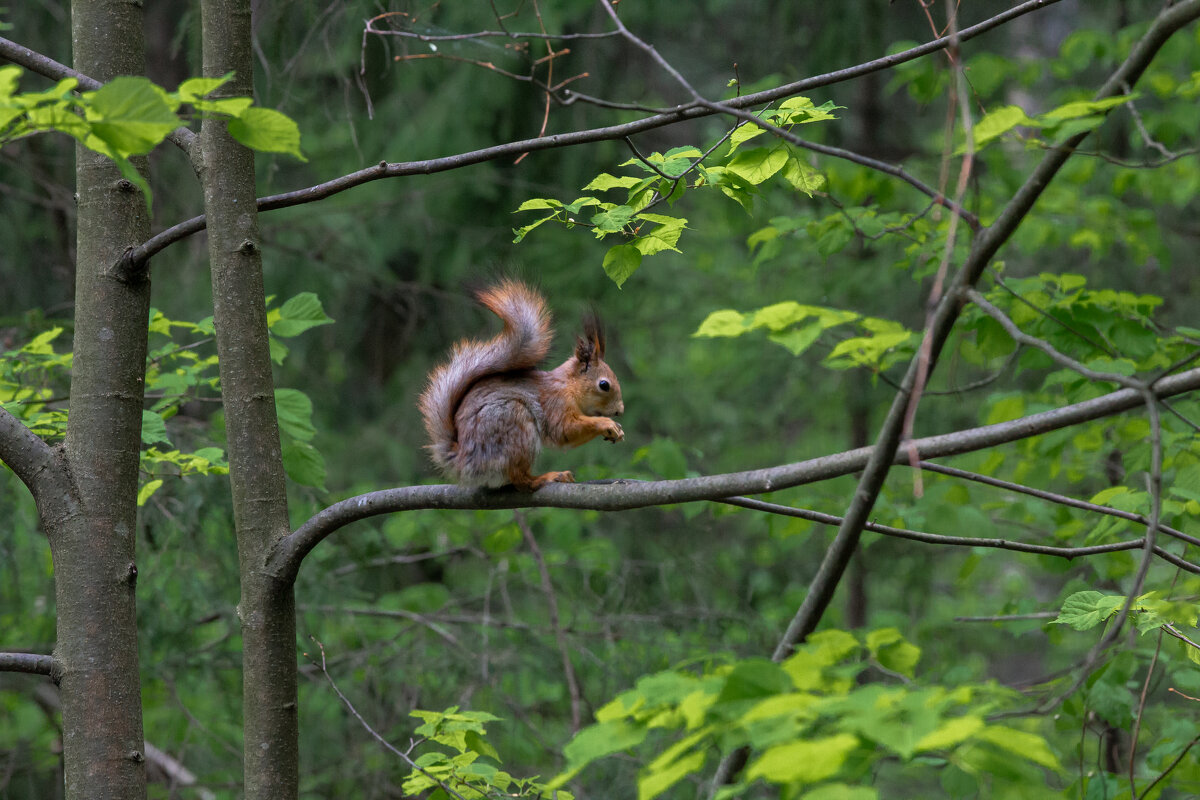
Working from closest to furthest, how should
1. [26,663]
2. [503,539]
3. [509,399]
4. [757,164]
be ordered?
[26,663] → [757,164] → [509,399] → [503,539]

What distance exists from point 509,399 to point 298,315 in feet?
2.34

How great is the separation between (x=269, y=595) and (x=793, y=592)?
356 cm

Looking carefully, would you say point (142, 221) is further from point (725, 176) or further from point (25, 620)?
point (25, 620)

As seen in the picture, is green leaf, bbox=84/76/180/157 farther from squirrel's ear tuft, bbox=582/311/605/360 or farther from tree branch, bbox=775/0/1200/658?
squirrel's ear tuft, bbox=582/311/605/360

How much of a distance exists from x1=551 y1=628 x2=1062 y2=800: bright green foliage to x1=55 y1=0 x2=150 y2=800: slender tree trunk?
1029mm

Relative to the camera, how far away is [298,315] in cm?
281

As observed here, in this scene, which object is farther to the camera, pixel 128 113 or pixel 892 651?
pixel 892 651

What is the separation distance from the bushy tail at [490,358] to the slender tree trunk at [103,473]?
77 centimetres

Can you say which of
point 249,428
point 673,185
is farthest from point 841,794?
point 249,428

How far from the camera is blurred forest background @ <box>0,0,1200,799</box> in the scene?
12.2 ft

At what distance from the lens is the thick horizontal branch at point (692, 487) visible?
4.33ft

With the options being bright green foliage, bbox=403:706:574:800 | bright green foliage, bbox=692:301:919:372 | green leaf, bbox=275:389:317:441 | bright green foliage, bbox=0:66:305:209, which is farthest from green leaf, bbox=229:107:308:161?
bright green foliage, bbox=692:301:919:372

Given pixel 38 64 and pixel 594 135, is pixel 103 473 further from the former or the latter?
pixel 594 135

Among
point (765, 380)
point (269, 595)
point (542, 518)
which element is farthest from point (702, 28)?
point (269, 595)
